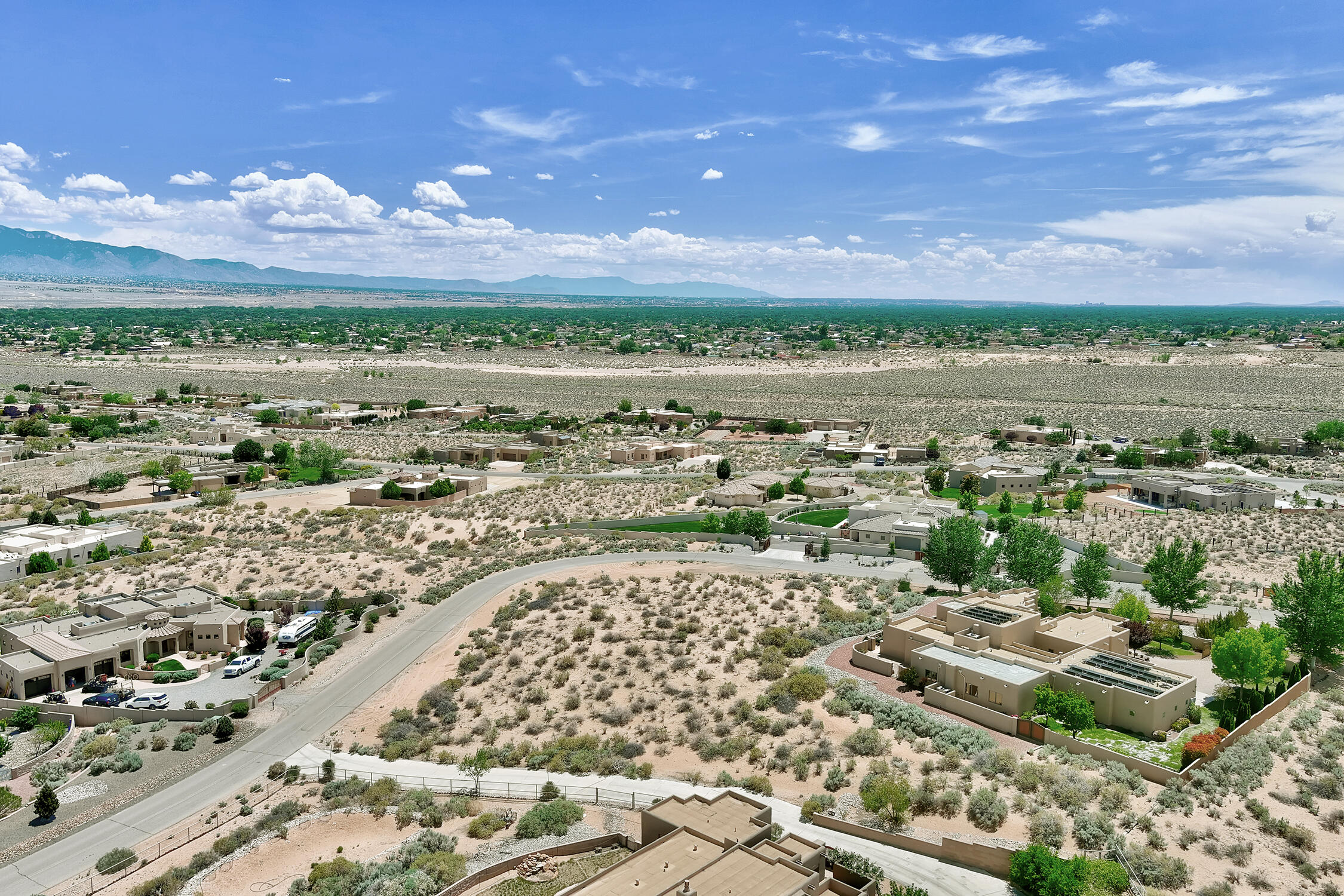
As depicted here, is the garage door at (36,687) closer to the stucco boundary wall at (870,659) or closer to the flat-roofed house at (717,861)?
the flat-roofed house at (717,861)

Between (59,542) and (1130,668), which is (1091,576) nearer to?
(1130,668)

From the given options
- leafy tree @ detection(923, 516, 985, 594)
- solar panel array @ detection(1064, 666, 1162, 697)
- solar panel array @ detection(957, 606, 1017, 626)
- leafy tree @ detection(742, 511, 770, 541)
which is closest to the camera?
solar panel array @ detection(1064, 666, 1162, 697)

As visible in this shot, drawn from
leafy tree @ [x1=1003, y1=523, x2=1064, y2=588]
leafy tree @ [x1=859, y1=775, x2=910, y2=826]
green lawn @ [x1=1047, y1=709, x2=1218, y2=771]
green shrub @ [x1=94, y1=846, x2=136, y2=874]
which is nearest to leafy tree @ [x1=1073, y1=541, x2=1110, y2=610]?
leafy tree @ [x1=1003, y1=523, x2=1064, y2=588]

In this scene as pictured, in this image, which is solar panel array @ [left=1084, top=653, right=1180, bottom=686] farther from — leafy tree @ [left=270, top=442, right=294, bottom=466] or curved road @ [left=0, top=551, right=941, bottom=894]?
leafy tree @ [left=270, top=442, right=294, bottom=466]

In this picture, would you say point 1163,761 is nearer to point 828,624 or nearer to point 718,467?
point 828,624

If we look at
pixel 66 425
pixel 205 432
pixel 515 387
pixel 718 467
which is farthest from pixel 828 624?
pixel 515 387
